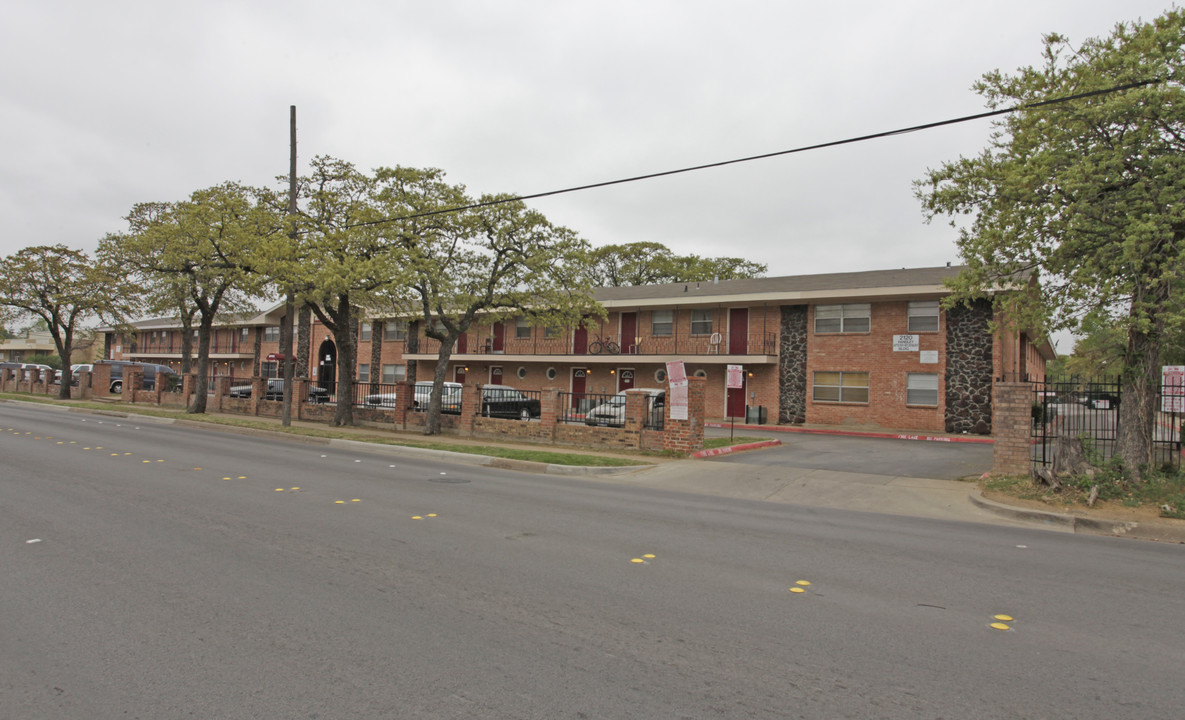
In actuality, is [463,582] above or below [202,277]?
below

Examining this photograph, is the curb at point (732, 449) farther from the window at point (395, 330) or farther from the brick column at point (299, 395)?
the window at point (395, 330)

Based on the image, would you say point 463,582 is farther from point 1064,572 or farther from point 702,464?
point 702,464

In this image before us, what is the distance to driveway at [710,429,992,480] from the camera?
15.2m

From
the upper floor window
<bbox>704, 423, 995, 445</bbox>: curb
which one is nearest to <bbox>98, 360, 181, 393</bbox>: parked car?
the upper floor window

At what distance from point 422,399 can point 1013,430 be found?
1976 cm

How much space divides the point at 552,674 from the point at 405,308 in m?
21.4

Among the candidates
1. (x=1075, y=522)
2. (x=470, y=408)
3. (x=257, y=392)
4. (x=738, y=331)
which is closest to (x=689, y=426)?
(x=470, y=408)

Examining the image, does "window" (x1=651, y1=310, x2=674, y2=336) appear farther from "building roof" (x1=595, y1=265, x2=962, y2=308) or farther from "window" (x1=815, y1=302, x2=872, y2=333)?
Result: "window" (x1=815, y1=302, x2=872, y2=333)

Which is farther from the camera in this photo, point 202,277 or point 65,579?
point 202,277

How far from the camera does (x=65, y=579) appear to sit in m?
5.62

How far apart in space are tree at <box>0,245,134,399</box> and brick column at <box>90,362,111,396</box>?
3043 mm

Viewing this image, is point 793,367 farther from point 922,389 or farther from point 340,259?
point 340,259

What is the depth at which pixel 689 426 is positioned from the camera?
55.5 ft

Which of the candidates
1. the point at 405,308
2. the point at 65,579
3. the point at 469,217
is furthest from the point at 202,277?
the point at 65,579
